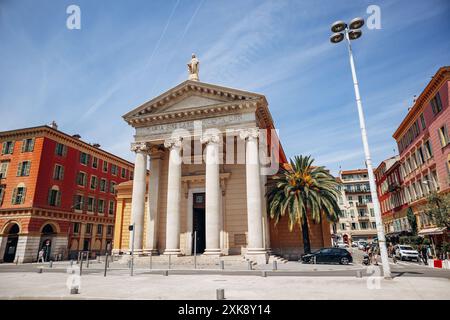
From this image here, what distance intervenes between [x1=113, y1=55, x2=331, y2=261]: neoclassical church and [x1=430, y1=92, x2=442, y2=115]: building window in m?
14.8

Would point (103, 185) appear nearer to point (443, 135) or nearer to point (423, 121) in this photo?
point (423, 121)

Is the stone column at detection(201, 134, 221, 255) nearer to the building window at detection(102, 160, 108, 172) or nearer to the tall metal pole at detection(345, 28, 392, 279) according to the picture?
the tall metal pole at detection(345, 28, 392, 279)

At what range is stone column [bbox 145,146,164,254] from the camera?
1056 inches

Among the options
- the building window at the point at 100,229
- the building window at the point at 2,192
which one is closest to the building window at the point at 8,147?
the building window at the point at 2,192

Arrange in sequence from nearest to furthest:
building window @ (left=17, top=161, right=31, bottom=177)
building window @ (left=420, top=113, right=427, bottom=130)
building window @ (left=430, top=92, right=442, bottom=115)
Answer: building window @ (left=430, top=92, right=442, bottom=115), building window @ (left=420, top=113, right=427, bottom=130), building window @ (left=17, top=161, right=31, bottom=177)

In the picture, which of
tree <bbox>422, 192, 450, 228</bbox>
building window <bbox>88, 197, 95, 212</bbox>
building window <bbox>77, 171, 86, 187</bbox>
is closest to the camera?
tree <bbox>422, 192, 450, 228</bbox>

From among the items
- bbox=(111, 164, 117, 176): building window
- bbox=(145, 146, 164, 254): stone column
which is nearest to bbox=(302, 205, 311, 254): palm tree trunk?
bbox=(145, 146, 164, 254): stone column

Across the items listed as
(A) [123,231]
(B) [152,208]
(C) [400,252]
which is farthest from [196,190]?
(C) [400,252]

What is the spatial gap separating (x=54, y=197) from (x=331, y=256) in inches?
1288

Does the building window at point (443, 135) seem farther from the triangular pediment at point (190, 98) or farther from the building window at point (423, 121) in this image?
the triangular pediment at point (190, 98)

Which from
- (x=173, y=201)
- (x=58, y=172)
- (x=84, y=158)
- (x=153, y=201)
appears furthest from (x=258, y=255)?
(x=84, y=158)

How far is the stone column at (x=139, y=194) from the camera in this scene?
1011 inches

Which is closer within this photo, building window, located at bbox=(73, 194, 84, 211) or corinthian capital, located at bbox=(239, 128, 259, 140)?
corinthian capital, located at bbox=(239, 128, 259, 140)

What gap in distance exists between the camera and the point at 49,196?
116 ft
